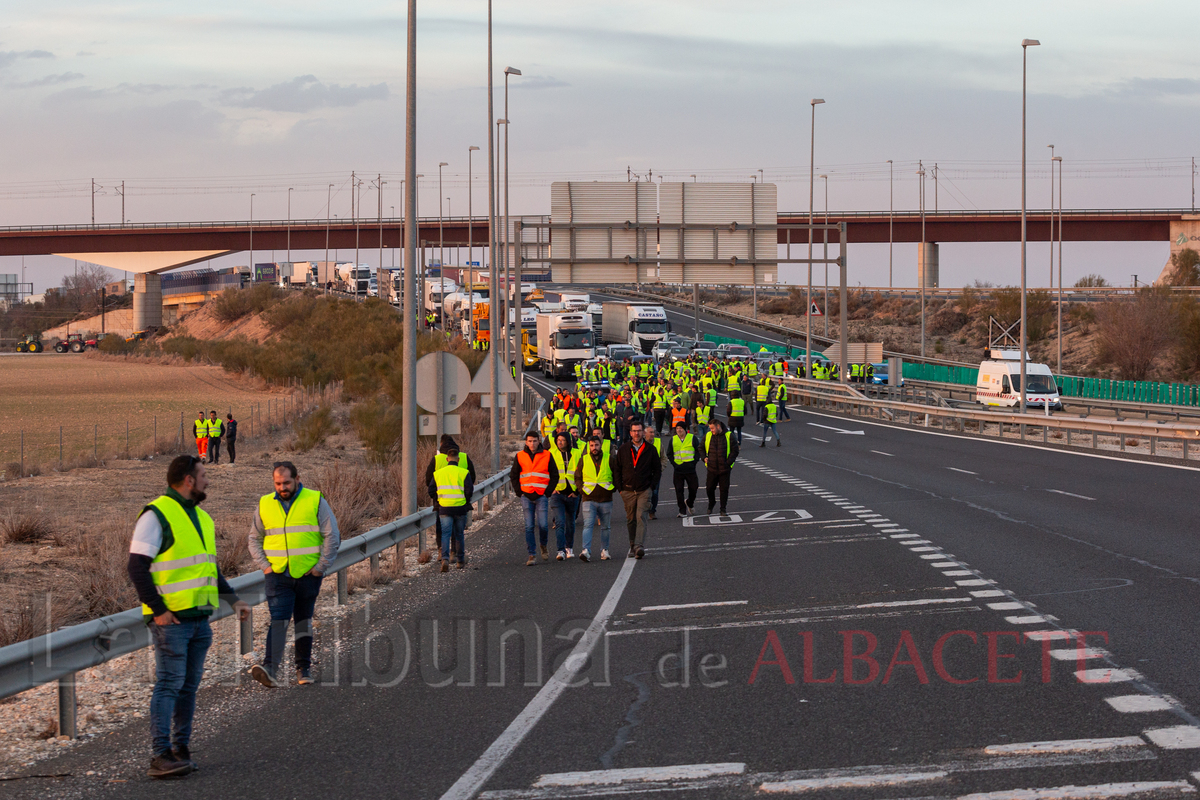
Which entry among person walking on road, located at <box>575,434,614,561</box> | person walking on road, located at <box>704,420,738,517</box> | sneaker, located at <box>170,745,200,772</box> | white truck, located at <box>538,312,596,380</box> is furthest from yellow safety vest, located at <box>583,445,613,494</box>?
white truck, located at <box>538,312,596,380</box>

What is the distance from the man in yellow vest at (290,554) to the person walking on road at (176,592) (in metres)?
1.67

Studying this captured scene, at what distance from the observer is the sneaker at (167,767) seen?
671cm

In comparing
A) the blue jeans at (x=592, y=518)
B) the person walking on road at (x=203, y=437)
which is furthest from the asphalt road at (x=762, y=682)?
the person walking on road at (x=203, y=437)

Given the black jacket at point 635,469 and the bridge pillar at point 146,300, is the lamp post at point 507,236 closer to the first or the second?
Answer: the black jacket at point 635,469

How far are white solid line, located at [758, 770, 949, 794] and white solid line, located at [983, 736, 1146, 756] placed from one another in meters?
0.53

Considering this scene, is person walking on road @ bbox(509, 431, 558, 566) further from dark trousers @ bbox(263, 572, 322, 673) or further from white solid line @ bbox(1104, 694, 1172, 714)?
white solid line @ bbox(1104, 694, 1172, 714)

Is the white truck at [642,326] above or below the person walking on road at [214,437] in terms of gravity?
above

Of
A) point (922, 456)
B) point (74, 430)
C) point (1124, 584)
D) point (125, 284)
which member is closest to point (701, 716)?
point (1124, 584)

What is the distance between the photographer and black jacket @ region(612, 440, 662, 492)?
15836mm

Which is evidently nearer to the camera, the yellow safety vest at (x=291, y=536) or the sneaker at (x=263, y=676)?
the sneaker at (x=263, y=676)

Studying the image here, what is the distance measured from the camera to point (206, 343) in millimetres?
112000

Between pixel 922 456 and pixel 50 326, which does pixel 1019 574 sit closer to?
pixel 922 456

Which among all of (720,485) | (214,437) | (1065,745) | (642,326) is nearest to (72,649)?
(1065,745)

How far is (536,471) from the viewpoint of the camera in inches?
603
